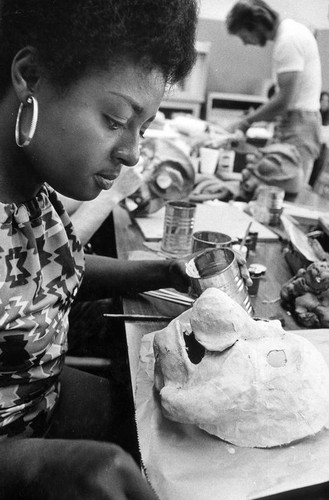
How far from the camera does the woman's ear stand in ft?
2.70

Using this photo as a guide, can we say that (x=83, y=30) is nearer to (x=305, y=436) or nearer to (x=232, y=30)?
(x=305, y=436)

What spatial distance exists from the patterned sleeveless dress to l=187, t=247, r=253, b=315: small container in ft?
1.09

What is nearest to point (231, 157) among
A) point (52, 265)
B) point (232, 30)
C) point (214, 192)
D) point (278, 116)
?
point (214, 192)

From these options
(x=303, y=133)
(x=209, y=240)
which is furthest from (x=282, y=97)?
(x=209, y=240)

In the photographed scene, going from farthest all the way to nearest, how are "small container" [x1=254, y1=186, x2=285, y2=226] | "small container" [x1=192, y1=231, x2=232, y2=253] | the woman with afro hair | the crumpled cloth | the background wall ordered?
the background wall < the crumpled cloth < "small container" [x1=254, y1=186, x2=285, y2=226] < "small container" [x1=192, y1=231, x2=232, y2=253] < the woman with afro hair

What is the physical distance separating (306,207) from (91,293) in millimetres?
1609

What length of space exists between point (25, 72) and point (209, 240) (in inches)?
36.7

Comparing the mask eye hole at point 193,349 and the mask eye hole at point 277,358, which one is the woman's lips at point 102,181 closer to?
the mask eye hole at point 193,349

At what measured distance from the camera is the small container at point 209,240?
156 cm

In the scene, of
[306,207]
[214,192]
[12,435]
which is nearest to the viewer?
[12,435]

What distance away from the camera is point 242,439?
2.96 feet

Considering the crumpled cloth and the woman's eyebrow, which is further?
the crumpled cloth

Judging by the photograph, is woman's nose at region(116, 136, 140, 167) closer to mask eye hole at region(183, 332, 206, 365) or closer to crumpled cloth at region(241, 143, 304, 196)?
mask eye hole at region(183, 332, 206, 365)

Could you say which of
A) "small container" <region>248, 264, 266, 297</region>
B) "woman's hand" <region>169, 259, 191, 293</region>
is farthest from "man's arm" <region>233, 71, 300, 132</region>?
"woman's hand" <region>169, 259, 191, 293</region>
